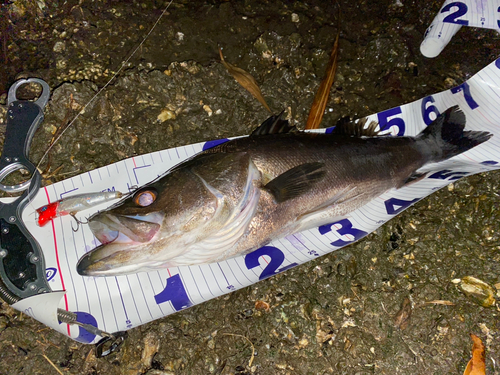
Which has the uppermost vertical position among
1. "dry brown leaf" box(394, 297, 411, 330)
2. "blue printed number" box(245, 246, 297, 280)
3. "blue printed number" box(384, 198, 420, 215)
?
"blue printed number" box(384, 198, 420, 215)

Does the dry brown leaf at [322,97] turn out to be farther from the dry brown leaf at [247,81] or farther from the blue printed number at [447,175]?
the blue printed number at [447,175]

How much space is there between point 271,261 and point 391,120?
5.51 ft

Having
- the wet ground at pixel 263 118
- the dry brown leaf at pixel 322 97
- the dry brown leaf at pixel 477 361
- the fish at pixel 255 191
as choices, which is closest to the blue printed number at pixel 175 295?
the wet ground at pixel 263 118

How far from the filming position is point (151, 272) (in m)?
2.63

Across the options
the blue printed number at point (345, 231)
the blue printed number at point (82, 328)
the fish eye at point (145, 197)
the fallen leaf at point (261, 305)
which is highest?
the fish eye at point (145, 197)

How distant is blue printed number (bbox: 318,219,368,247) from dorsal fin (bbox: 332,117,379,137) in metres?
0.72

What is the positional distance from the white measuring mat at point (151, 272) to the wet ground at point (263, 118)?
0.11 meters

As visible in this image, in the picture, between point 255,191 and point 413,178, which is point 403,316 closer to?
point 413,178

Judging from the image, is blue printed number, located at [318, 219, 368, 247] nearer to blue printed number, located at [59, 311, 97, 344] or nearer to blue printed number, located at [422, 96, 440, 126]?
blue printed number, located at [422, 96, 440, 126]

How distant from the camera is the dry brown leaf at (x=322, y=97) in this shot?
9.90ft

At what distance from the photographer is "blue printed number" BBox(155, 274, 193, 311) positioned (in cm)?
252

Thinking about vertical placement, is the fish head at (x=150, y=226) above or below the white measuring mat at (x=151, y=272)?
above

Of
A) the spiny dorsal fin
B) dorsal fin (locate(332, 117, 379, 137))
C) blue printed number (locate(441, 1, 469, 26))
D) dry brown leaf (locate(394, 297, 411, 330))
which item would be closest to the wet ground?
dry brown leaf (locate(394, 297, 411, 330))

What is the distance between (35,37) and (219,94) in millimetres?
1706
